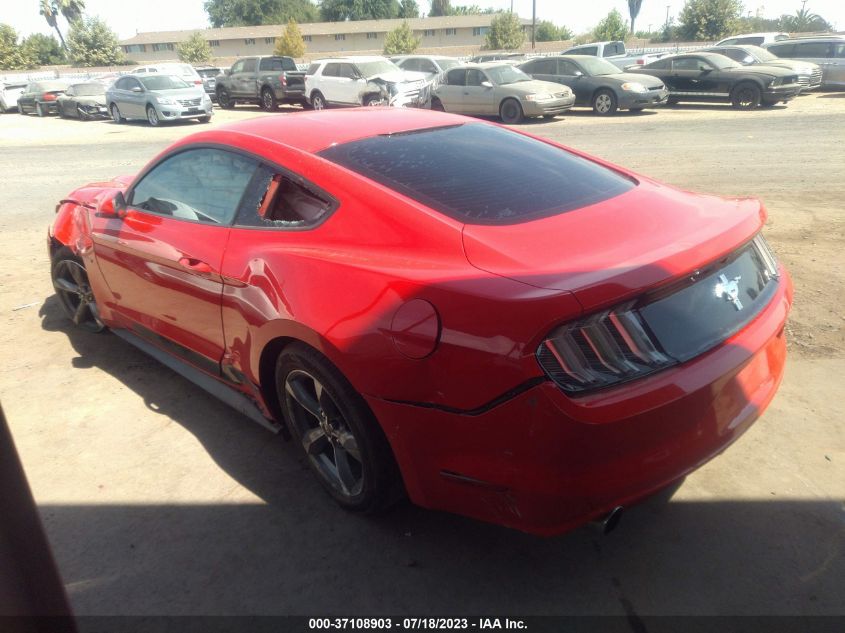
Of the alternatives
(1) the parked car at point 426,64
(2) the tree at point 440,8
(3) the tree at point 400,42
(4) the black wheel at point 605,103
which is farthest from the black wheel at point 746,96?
(2) the tree at point 440,8

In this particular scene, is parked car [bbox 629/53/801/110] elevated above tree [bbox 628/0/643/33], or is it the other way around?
tree [bbox 628/0/643/33]

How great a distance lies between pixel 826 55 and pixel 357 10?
7841cm

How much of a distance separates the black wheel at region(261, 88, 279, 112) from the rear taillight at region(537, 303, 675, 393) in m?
24.0

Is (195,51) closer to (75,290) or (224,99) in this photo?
(224,99)

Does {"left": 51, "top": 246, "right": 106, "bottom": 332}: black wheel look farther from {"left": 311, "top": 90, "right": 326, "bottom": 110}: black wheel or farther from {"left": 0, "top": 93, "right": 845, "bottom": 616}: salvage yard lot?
{"left": 311, "top": 90, "right": 326, "bottom": 110}: black wheel

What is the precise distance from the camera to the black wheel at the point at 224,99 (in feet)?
86.8

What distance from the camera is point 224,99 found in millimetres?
26703

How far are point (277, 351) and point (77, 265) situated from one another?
8.07 ft

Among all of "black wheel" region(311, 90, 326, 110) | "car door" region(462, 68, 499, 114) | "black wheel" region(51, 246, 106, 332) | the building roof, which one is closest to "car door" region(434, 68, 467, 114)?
"car door" region(462, 68, 499, 114)

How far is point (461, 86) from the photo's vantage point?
18.4 m

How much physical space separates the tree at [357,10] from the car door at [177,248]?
93.7 metres

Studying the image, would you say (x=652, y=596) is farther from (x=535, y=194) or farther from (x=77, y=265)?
(x=77, y=265)

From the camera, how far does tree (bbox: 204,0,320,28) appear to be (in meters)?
92.2

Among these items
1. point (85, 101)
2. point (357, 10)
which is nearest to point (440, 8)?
point (357, 10)
